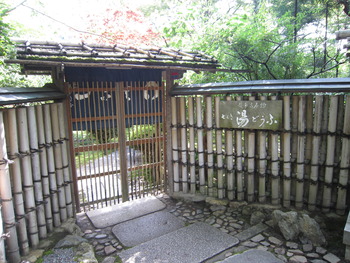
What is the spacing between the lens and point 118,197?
7008 mm

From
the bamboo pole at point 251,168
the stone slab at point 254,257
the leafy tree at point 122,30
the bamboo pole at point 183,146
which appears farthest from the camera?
the leafy tree at point 122,30

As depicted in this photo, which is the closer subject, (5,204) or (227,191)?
(5,204)

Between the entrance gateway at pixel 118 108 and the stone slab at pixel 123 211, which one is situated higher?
the entrance gateway at pixel 118 108

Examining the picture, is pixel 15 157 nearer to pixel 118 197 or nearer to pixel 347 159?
pixel 118 197

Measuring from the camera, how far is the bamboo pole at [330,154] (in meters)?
5.11

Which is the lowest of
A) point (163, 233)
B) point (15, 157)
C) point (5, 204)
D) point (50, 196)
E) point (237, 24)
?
point (163, 233)

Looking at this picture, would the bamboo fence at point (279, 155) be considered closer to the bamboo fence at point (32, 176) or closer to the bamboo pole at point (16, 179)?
the bamboo fence at point (32, 176)

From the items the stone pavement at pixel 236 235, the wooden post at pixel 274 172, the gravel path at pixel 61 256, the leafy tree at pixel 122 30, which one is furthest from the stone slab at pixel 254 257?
the leafy tree at pixel 122 30

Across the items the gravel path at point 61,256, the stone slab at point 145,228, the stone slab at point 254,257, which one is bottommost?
the stone slab at point 145,228

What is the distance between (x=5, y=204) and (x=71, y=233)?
1.73 meters

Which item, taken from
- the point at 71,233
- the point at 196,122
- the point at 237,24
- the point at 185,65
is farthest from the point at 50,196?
the point at 237,24

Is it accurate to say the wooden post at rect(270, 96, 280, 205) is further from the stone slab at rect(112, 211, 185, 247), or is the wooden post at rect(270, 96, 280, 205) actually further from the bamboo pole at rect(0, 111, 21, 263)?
the bamboo pole at rect(0, 111, 21, 263)

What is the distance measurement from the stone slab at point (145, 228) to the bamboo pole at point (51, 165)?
1.30 m

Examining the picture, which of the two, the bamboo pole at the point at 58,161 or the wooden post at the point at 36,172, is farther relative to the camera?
the bamboo pole at the point at 58,161
